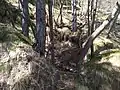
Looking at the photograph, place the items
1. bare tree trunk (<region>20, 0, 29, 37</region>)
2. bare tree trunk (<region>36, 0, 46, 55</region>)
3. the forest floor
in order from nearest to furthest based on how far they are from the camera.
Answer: the forest floor
bare tree trunk (<region>36, 0, 46, 55</region>)
bare tree trunk (<region>20, 0, 29, 37</region>)

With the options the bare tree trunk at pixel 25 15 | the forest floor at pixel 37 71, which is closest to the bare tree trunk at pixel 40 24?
the forest floor at pixel 37 71

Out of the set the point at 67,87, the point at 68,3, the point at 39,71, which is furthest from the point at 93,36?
the point at 68,3

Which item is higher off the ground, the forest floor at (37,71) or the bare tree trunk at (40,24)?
the bare tree trunk at (40,24)

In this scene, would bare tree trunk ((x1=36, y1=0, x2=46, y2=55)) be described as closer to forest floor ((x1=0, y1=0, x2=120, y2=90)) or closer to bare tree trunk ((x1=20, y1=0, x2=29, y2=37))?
forest floor ((x1=0, y1=0, x2=120, y2=90))

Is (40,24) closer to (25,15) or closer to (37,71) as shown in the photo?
(37,71)

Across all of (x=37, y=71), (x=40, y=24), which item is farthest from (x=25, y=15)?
(x=37, y=71)

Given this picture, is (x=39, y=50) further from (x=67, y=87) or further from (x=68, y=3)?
(x=68, y=3)

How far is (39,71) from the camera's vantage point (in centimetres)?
559

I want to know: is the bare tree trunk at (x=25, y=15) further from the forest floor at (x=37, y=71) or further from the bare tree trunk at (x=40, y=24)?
the forest floor at (x=37, y=71)

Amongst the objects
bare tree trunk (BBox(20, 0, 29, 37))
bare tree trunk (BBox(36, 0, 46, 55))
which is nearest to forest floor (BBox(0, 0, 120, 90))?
bare tree trunk (BBox(36, 0, 46, 55))

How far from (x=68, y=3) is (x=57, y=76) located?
2158 centimetres

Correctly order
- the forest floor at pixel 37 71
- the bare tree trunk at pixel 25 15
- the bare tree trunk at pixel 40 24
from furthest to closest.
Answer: the bare tree trunk at pixel 25 15
the bare tree trunk at pixel 40 24
the forest floor at pixel 37 71

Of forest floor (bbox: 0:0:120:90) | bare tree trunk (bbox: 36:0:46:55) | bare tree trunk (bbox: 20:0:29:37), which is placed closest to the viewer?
forest floor (bbox: 0:0:120:90)

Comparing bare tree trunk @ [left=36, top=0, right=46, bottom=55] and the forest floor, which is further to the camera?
bare tree trunk @ [left=36, top=0, right=46, bottom=55]
